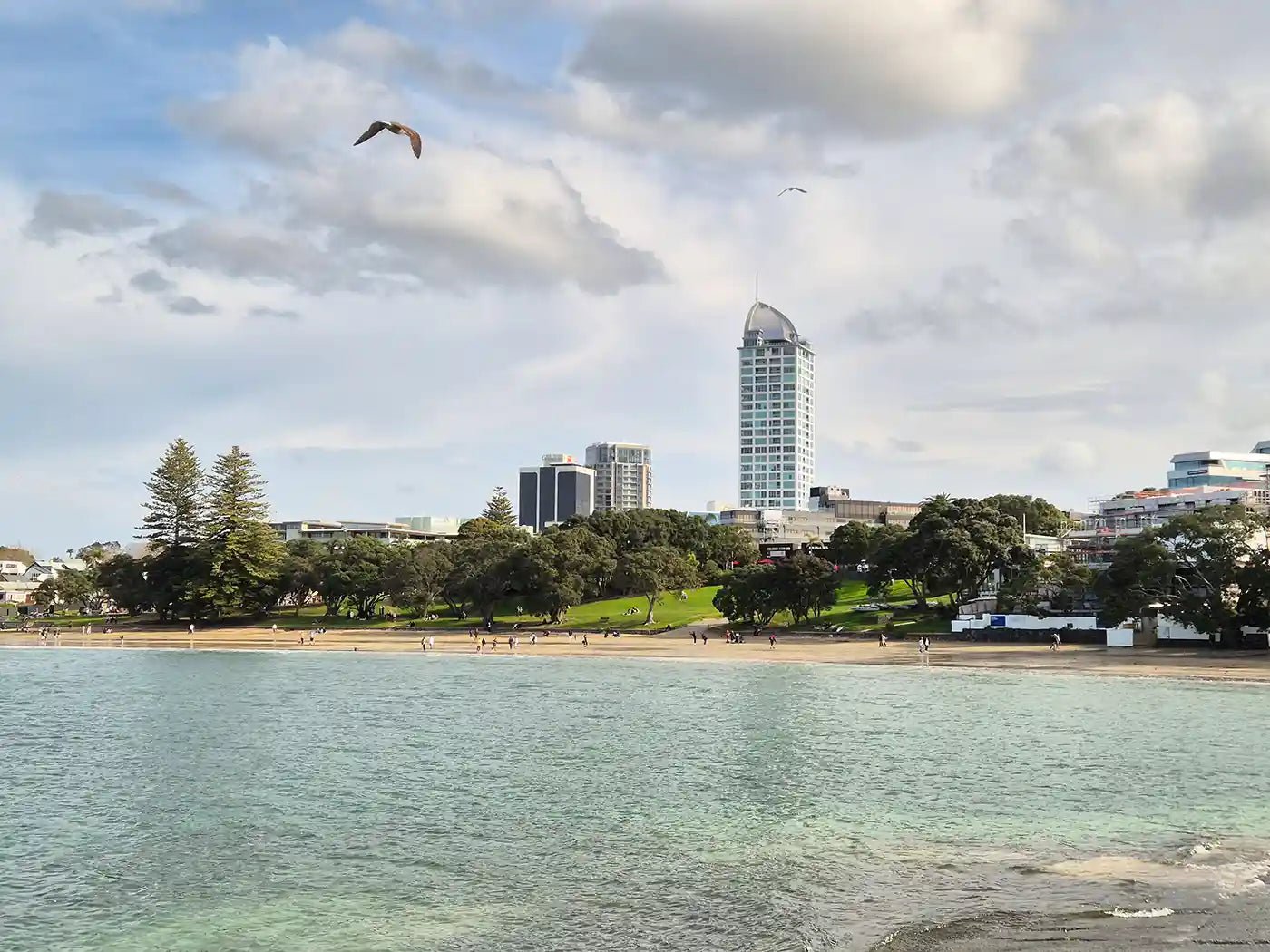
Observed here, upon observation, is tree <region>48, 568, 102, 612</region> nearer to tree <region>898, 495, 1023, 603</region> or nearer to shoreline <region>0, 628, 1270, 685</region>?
shoreline <region>0, 628, 1270, 685</region>

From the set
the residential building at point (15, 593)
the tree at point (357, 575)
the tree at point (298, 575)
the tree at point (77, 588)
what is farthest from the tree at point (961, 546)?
the residential building at point (15, 593)

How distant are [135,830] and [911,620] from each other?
254 ft

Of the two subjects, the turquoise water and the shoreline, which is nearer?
the turquoise water

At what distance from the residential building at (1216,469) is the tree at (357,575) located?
381 feet

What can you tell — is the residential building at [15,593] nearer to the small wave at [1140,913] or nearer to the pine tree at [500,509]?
the pine tree at [500,509]

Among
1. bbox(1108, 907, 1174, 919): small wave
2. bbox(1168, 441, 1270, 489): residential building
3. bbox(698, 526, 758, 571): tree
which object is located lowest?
bbox(1108, 907, 1174, 919): small wave

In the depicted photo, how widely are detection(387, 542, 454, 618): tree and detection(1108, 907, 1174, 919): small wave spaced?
100329mm

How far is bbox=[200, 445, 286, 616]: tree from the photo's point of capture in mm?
121625

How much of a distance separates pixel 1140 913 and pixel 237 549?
116009 millimetres

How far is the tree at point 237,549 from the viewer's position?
399ft

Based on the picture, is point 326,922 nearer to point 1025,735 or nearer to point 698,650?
point 1025,735

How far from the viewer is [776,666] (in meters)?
76.2

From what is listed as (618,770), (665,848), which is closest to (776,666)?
(618,770)

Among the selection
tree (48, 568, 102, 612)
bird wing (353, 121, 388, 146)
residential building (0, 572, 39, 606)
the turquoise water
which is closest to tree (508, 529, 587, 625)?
the turquoise water
